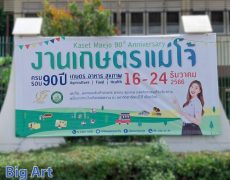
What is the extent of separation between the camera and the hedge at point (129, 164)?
8031 mm

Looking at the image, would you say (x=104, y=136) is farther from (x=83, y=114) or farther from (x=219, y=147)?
(x=219, y=147)

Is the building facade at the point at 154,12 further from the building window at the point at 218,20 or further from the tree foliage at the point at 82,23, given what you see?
the tree foliage at the point at 82,23

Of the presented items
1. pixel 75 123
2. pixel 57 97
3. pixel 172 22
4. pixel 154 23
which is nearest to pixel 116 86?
pixel 75 123

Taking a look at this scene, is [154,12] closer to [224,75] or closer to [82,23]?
[82,23]

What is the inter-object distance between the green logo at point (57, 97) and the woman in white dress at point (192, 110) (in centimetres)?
244

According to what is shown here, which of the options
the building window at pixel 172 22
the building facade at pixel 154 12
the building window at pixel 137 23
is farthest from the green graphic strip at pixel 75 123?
the building window at pixel 172 22

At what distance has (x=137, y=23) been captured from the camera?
21.6 m

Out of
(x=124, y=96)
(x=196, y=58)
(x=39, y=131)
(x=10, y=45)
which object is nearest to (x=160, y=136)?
(x=124, y=96)

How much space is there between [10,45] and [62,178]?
13.5 ft

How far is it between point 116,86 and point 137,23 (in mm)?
12201

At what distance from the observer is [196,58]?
32.5ft

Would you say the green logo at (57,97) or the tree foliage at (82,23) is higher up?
the tree foliage at (82,23)

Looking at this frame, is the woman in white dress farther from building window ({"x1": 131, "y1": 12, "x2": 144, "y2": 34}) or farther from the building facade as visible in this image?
building window ({"x1": 131, "y1": 12, "x2": 144, "y2": 34})

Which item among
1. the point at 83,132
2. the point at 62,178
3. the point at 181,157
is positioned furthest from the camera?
the point at 83,132
